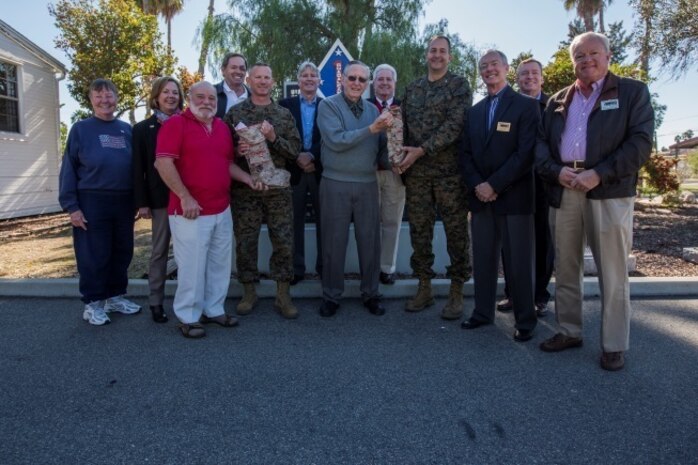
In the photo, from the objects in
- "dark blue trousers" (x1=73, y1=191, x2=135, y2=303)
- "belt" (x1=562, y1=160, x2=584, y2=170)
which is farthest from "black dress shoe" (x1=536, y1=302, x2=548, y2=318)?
"dark blue trousers" (x1=73, y1=191, x2=135, y2=303)

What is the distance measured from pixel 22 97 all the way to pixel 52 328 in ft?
33.4

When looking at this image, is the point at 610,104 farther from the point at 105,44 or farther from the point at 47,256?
the point at 105,44

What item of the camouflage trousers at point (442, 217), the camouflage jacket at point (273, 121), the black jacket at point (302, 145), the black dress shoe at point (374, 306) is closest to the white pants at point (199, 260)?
the camouflage jacket at point (273, 121)

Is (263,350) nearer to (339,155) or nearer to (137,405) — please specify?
(137,405)

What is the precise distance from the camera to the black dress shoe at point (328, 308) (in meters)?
4.50

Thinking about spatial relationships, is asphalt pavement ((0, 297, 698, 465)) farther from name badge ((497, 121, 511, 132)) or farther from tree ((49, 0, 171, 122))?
tree ((49, 0, 171, 122))

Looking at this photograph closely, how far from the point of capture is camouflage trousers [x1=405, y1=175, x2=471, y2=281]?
4.30 metres

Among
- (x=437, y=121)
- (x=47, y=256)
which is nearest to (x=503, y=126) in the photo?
(x=437, y=121)

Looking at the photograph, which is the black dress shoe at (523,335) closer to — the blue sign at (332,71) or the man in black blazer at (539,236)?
the man in black blazer at (539,236)

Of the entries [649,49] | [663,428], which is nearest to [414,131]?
[663,428]

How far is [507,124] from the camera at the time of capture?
12.8 ft

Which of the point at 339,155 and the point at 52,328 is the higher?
the point at 339,155

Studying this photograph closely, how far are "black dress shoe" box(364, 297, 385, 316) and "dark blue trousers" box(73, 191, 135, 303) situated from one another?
7.18 ft

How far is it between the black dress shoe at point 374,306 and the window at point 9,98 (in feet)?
35.9
